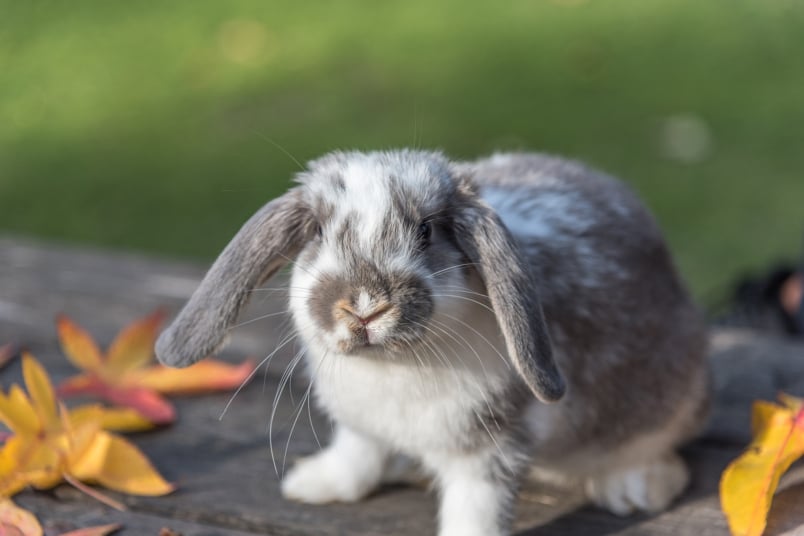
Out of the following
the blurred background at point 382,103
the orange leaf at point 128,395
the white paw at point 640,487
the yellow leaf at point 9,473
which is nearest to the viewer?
the yellow leaf at point 9,473

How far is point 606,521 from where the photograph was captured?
2449 mm

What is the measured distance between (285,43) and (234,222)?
197cm

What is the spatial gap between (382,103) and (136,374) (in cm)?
385

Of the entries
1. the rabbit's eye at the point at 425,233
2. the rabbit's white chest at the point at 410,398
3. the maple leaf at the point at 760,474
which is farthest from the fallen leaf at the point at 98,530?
the maple leaf at the point at 760,474

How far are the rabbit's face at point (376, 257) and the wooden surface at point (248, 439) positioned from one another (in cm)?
27

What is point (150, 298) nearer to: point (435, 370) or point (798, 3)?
point (435, 370)

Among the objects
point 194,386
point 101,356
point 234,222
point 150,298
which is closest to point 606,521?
point 194,386

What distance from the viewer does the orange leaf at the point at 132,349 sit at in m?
2.88

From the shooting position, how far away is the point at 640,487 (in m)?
2.47

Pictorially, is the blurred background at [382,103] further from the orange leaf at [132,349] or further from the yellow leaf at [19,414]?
the yellow leaf at [19,414]

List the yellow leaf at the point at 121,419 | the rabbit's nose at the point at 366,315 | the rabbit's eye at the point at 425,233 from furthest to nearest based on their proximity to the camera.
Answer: the yellow leaf at the point at 121,419
the rabbit's eye at the point at 425,233
the rabbit's nose at the point at 366,315

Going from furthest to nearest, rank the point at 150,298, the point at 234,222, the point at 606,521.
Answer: the point at 234,222
the point at 150,298
the point at 606,521

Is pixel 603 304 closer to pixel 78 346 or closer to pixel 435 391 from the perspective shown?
pixel 435 391

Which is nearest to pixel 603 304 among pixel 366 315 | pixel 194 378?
pixel 366 315
